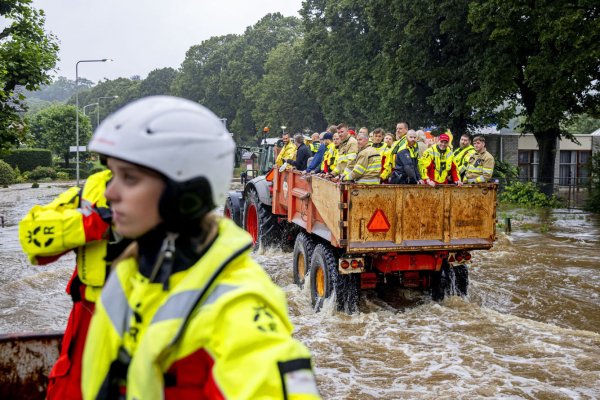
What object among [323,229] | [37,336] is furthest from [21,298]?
[37,336]

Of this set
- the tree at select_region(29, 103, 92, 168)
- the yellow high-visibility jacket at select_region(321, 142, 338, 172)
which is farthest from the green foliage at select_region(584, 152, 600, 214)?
the tree at select_region(29, 103, 92, 168)

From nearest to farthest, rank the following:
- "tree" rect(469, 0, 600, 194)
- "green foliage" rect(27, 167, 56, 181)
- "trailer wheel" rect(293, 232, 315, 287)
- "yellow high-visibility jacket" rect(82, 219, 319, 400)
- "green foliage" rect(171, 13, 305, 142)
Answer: "yellow high-visibility jacket" rect(82, 219, 319, 400) → "trailer wheel" rect(293, 232, 315, 287) → "tree" rect(469, 0, 600, 194) → "green foliage" rect(27, 167, 56, 181) → "green foliage" rect(171, 13, 305, 142)

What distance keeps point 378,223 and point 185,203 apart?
725 centimetres

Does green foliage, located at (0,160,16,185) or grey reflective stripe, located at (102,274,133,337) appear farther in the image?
green foliage, located at (0,160,16,185)

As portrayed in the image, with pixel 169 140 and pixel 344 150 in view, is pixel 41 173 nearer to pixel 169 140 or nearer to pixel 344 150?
pixel 344 150

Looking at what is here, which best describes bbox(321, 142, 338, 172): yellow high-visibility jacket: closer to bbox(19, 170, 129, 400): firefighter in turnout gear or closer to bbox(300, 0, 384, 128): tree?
bbox(19, 170, 129, 400): firefighter in turnout gear

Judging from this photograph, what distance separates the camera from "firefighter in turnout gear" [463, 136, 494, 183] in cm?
1302

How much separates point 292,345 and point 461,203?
7982 mm

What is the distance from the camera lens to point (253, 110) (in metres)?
64.9

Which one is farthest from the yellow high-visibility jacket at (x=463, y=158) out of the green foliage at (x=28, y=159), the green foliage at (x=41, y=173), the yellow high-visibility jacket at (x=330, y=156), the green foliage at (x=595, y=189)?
the green foliage at (x=28, y=159)

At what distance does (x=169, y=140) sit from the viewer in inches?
66.9

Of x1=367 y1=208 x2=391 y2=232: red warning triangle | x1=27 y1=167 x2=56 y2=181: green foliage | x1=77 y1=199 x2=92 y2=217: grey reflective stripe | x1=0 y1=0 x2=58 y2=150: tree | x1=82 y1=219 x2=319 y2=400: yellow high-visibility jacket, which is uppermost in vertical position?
x1=0 y1=0 x2=58 y2=150: tree

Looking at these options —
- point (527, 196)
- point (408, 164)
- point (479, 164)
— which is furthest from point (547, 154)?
point (408, 164)

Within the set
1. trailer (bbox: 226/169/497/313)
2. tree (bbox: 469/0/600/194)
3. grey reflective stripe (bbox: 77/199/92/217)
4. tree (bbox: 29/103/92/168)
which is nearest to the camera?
grey reflective stripe (bbox: 77/199/92/217)
